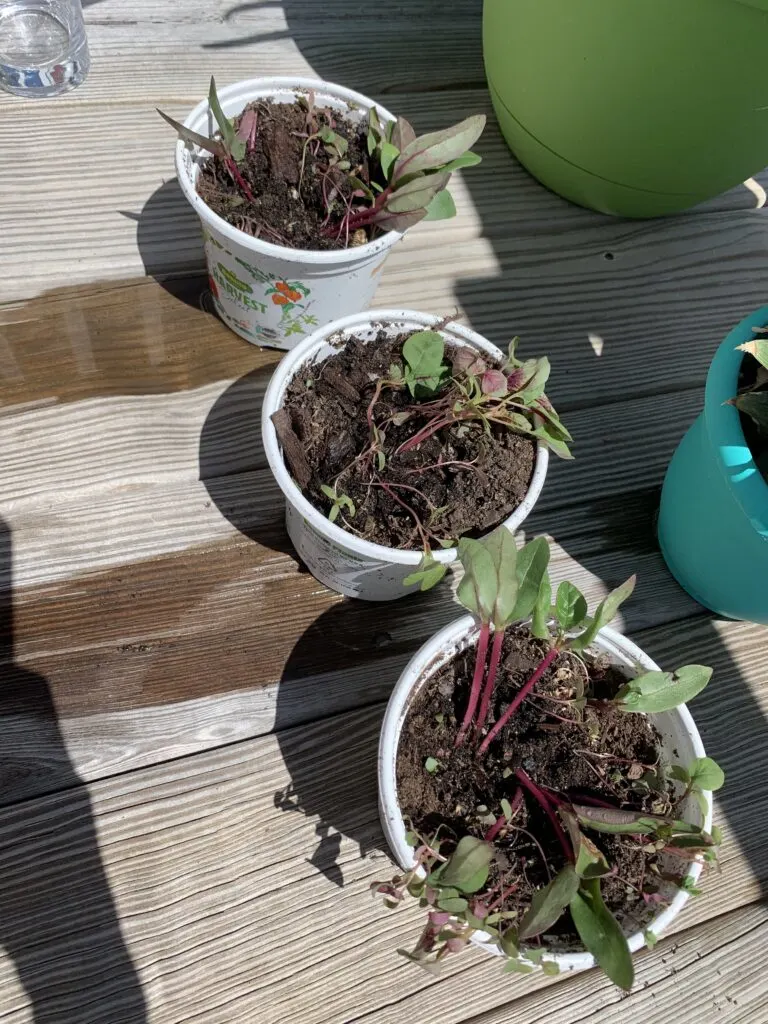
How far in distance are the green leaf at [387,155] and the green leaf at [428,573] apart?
47cm

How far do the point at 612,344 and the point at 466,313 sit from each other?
216 mm

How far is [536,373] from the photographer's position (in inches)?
33.5

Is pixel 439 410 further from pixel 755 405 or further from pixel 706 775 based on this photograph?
pixel 706 775

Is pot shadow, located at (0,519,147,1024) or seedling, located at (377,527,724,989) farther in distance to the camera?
pot shadow, located at (0,519,147,1024)

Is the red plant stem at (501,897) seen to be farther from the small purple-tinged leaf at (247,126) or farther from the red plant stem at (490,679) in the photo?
the small purple-tinged leaf at (247,126)

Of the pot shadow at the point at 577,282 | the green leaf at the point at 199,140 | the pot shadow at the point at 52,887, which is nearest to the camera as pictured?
the pot shadow at the point at 52,887

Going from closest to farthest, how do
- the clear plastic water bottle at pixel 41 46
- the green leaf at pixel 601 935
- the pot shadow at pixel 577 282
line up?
the green leaf at pixel 601 935, the pot shadow at pixel 577 282, the clear plastic water bottle at pixel 41 46

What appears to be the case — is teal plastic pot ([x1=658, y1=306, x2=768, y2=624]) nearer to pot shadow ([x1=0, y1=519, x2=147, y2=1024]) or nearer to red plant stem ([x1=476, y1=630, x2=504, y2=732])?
red plant stem ([x1=476, y1=630, x2=504, y2=732])

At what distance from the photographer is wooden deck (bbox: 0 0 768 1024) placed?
817 millimetres

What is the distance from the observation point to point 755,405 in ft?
2.62

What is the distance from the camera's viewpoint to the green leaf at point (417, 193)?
0.94 metres

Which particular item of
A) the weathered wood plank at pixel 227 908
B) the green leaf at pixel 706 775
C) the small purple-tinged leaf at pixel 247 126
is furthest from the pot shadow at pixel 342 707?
the small purple-tinged leaf at pixel 247 126

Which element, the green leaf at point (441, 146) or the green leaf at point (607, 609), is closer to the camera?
the green leaf at point (607, 609)

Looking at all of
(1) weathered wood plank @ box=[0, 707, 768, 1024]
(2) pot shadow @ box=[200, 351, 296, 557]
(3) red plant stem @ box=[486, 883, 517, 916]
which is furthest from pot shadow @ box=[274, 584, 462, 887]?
(3) red plant stem @ box=[486, 883, 517, 916]
